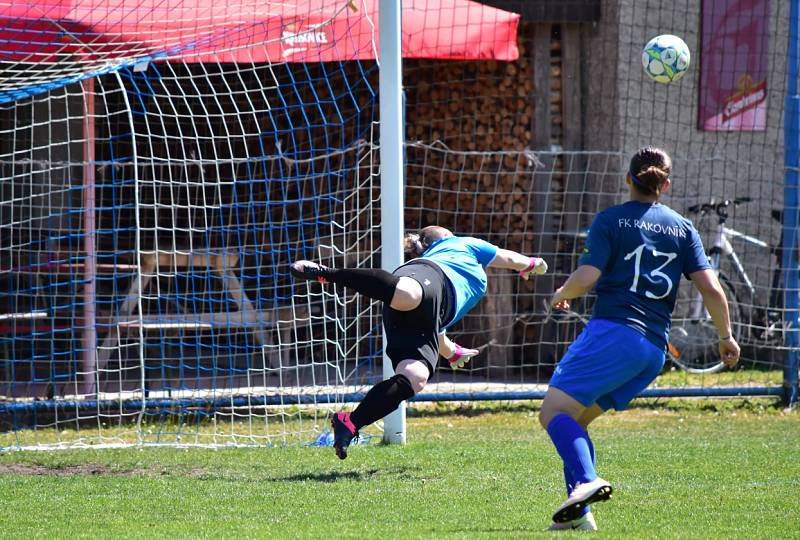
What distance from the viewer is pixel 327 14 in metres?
9.01

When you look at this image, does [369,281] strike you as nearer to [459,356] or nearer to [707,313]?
[459,356]

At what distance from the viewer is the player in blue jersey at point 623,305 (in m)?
4.68

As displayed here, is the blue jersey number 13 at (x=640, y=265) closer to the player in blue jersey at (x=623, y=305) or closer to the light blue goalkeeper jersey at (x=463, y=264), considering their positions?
the player in blue jersey at (x=623, y=305)

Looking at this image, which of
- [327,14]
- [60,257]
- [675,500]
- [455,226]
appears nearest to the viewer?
[675,500]

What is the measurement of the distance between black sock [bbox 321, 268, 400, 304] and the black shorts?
0.17 metres

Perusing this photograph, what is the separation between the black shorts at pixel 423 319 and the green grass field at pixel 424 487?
74 cm

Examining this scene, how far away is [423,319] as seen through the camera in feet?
20.2

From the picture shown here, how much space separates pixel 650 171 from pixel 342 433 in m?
2.15

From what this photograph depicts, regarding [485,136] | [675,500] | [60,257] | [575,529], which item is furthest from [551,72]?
[575,529]

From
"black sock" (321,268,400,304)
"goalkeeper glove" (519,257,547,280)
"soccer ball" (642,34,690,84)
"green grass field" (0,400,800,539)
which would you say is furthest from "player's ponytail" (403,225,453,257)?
"soccer ball" (642,34,690,84)

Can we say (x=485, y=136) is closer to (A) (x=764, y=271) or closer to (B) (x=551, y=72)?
(B) (x=551, y=72)

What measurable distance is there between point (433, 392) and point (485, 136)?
306 cm

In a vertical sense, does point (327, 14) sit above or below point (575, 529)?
above

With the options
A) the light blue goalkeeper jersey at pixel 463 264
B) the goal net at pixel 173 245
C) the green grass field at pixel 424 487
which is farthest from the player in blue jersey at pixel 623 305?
the goal net at pixel 173 245
